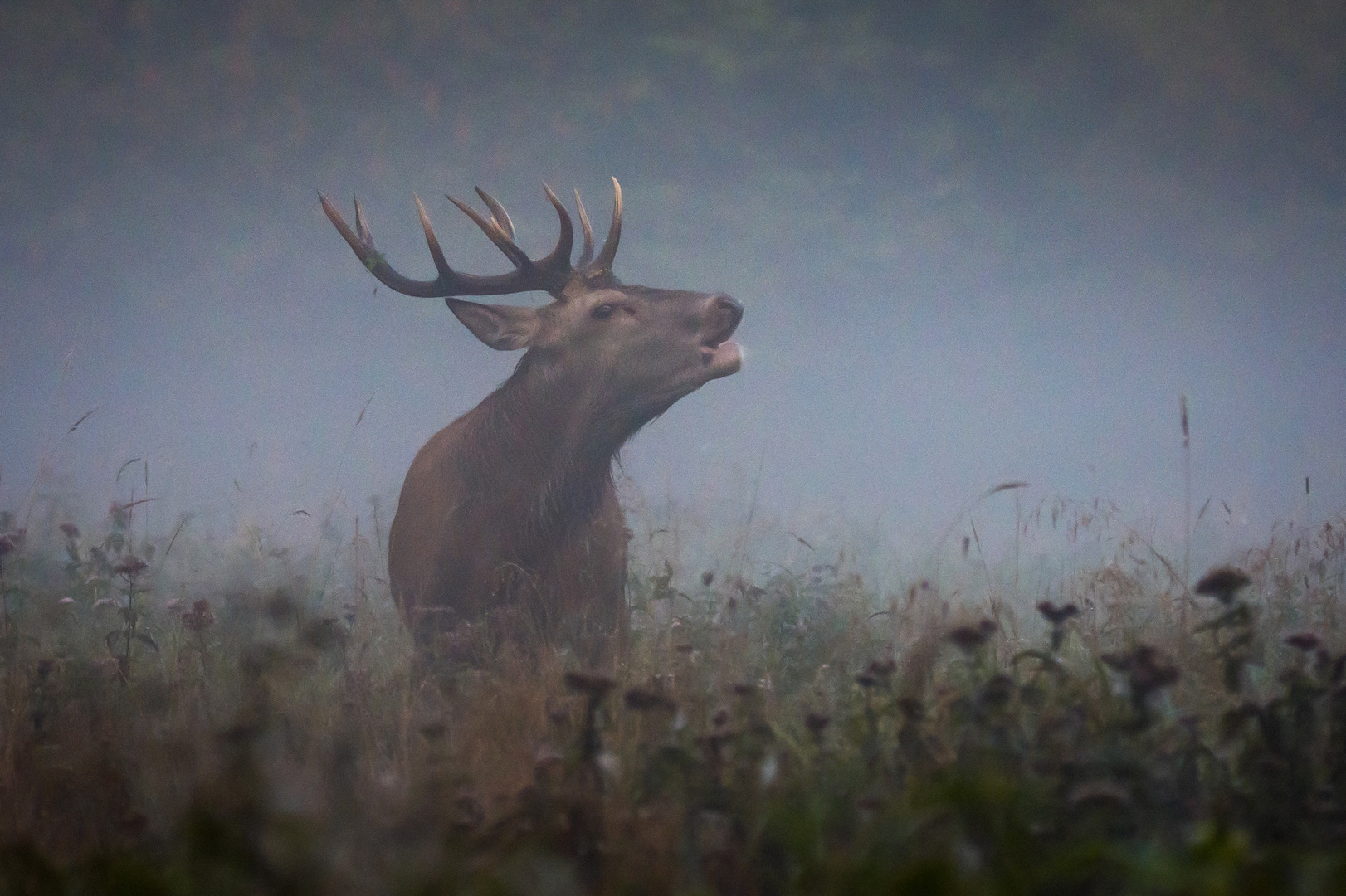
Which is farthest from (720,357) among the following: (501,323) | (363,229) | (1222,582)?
(1222,582)

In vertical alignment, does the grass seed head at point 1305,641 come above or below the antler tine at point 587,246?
below

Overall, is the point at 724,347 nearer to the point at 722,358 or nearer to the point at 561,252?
the point at 722,358

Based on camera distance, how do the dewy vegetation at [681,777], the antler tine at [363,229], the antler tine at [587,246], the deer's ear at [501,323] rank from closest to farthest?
the dewy vegetation at [681,777], the deer's ear at [501,323], the antler tine at [363,229], the antler tine at [587,246]

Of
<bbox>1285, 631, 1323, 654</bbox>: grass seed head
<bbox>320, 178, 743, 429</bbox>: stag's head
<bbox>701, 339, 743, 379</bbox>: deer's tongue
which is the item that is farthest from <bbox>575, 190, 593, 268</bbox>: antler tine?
<bbox>1285, 631, 1323, 654</bbox>: grass seed head

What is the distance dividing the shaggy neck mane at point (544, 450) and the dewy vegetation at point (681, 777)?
0.93 m

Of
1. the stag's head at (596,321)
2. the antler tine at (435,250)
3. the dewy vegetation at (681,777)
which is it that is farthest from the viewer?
the stag's head at (596,321)

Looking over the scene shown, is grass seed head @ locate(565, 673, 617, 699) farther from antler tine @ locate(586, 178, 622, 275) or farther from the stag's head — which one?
antler tine @ locate(586, 178, 622, 275)

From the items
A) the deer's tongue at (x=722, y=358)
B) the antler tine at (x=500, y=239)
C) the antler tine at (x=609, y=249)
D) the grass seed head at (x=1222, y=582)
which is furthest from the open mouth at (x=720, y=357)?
the grass seed head at (x=1222, y=582)

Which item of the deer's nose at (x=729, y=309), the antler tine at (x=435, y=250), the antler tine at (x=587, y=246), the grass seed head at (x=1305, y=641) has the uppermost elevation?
the antler tine at (x=587, y=246)

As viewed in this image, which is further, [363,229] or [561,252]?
[363,229]

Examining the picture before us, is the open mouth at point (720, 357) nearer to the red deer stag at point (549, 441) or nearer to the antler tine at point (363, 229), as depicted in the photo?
the red deer stag at point (549, 441)

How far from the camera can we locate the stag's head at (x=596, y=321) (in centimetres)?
392

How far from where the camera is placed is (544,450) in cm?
394

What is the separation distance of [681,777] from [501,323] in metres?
3.17
